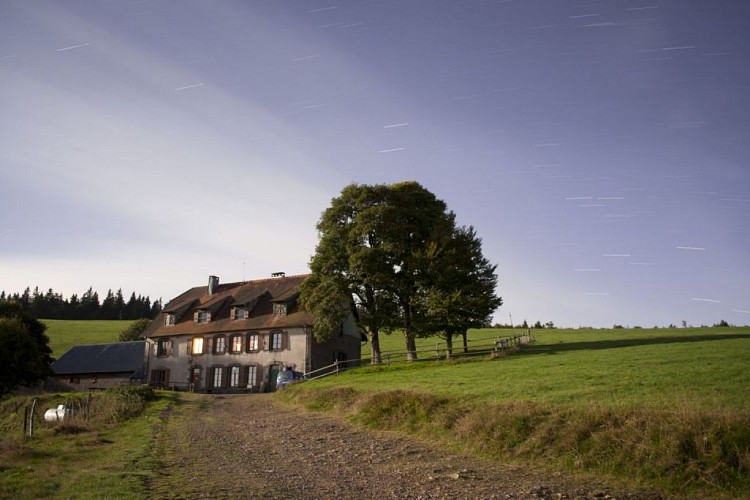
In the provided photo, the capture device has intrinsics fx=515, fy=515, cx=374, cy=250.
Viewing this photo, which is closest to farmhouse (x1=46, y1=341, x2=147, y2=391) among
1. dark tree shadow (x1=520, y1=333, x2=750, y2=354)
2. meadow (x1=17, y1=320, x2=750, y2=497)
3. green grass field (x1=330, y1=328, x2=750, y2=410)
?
green grass field (x1=330, y1=328, x2=750, y2=410)

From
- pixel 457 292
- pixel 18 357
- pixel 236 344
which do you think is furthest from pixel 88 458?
pixel 18 357

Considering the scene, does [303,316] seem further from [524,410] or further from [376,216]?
[524,410]

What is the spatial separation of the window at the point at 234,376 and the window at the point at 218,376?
1.03 metres

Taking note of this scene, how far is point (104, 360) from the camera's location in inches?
2312

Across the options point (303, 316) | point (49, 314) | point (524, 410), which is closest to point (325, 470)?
point (524, 410)

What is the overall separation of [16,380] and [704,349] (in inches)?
2065

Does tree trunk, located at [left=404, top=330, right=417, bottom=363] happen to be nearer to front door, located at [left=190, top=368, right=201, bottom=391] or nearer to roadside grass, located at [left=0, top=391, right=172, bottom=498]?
roadside grass, located at [left=0, top=391, right=172, bottom=498]

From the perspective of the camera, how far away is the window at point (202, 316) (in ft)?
164

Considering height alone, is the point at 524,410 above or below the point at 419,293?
below

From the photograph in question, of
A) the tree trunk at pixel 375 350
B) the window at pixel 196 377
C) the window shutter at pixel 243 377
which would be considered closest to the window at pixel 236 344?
the window shutter at pixel 243 377

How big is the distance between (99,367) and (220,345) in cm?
2019

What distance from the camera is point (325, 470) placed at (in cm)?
1285

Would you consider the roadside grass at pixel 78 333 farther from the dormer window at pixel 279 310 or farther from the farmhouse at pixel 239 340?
the dormer window at pixel 279 310

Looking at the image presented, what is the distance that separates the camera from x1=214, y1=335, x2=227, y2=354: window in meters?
46.8
